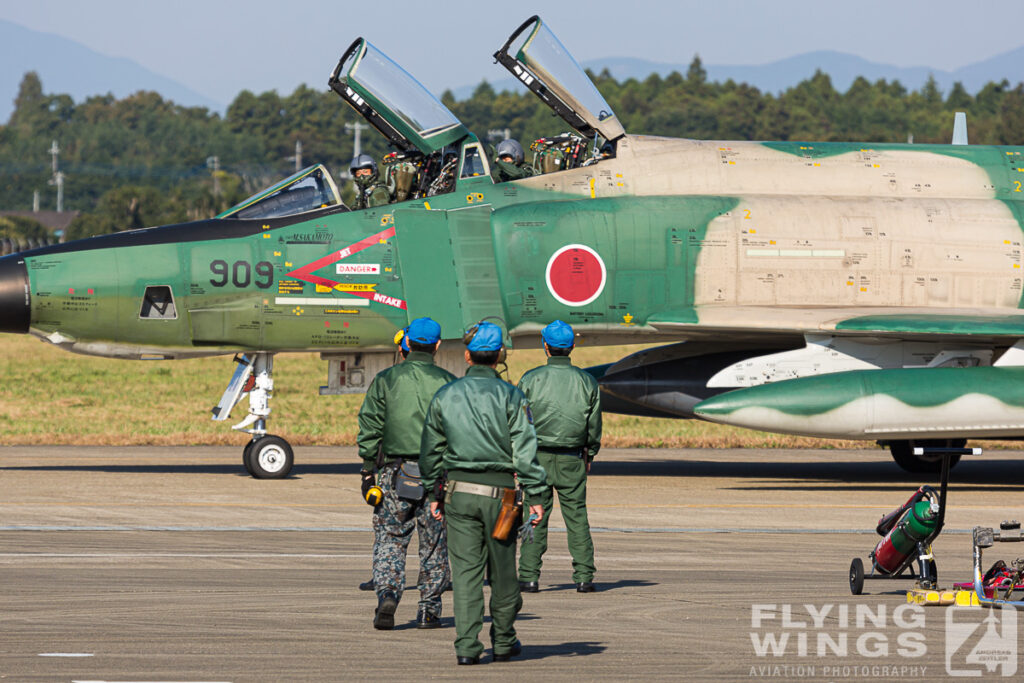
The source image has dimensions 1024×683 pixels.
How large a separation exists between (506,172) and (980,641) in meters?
9.95

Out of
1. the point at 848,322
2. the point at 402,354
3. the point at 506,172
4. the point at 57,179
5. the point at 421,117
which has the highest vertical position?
the point at 57,179

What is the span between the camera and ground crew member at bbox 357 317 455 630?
8555 millimetres

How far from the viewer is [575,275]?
1614 centimetres

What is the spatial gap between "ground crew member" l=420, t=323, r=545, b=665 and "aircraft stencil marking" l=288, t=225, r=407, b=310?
27.1ft

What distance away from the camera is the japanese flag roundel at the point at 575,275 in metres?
16.1

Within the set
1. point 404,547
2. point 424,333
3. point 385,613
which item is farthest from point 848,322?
point 385,613

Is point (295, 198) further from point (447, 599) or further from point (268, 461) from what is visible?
point (447, 599)

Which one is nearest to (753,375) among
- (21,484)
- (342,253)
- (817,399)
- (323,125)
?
(817,399)

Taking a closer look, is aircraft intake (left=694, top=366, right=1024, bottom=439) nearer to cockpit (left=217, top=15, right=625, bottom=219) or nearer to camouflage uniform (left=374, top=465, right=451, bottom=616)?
cockpit (left=217, top=15, right=625, bottom=219)

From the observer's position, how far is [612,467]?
18.0 meters

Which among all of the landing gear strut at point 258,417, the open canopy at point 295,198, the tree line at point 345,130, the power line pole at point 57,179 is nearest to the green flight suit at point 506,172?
the open canopy at point 295,198

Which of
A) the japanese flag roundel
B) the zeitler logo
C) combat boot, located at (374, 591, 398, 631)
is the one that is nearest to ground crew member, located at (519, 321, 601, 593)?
combat boot, located at (374, 591, 398, 631)

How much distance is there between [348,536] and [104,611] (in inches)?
137

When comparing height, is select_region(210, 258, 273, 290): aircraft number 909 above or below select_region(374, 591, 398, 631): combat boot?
above
